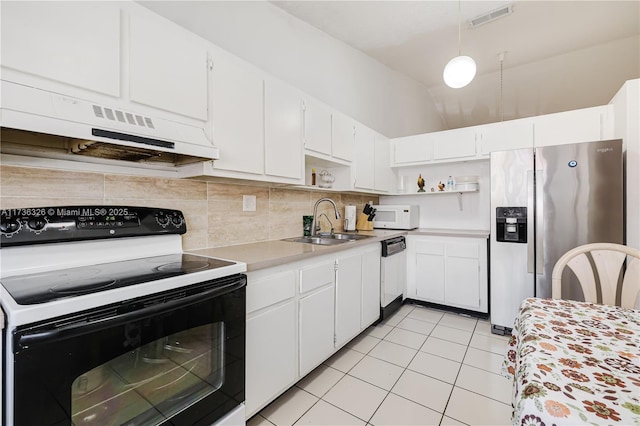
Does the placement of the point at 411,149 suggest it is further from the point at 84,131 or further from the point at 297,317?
the point at 84,131

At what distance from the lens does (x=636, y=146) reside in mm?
2125

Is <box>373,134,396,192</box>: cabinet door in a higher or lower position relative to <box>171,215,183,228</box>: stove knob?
higher

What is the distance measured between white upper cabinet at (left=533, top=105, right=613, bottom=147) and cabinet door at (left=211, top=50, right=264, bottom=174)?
2870mm

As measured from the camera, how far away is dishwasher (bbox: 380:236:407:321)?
8.84 feet

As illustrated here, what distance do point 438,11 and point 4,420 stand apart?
3.76 meters

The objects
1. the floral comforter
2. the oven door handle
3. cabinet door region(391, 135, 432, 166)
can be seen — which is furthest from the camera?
cabinet door region(391, 135, 432, 166)

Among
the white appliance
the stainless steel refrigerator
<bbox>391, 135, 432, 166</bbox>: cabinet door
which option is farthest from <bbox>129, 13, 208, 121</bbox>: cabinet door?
<bbox>391, 135, 432, 166</bbox>: cabinet door

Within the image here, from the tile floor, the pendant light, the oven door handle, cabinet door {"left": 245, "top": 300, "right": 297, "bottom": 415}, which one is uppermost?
the pendant light

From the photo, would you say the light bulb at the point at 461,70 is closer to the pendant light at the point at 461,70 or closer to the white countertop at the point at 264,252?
the pendant light at the point at 461,70

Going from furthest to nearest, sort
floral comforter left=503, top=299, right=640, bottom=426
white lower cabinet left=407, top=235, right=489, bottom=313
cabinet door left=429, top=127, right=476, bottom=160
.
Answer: cabinet door left=429, top=127, right=476, bottom=160, white lower cabinet left=407, top=235, right=489, bottom=313, floral comforter left=503, top=299, right=640, bottom=426

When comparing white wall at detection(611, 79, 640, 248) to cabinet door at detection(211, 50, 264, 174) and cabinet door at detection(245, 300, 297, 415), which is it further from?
cabinet door at detection(211, 50, 264, 174)

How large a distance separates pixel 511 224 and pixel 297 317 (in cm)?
206

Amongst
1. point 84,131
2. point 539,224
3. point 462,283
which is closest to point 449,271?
point 462,283

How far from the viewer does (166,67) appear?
1343 millimetres
